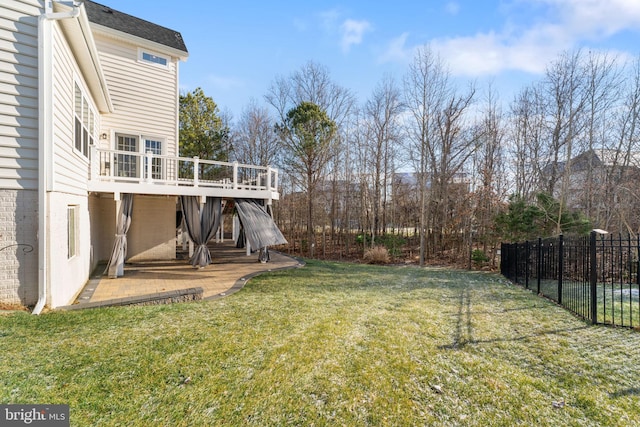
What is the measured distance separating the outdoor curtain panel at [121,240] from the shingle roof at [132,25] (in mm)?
5558

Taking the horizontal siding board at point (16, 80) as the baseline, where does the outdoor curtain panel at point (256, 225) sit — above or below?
below

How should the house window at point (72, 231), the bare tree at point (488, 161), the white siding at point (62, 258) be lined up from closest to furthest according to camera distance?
the white siding at point (62, 258) < the house window at point (72, 231) < the bare tree at point (488, 161)

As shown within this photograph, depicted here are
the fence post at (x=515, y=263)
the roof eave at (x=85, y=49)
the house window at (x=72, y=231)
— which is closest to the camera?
the roof eave at (x=85, y=49)

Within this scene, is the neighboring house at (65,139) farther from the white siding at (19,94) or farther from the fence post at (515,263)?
the fence post at (515,263)

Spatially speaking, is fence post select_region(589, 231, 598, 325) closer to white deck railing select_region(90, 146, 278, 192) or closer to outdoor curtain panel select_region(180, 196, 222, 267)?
white deck railing select_region(90, 146, 278, 192)

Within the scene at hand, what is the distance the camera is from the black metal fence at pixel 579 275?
4961 mm

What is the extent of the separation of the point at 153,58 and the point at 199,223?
233 inches

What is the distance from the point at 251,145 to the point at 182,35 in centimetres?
1200

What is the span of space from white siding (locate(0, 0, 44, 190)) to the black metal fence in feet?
26.4

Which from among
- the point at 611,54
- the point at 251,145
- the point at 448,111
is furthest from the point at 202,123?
the point at 611,54

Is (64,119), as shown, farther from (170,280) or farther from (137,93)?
(137,93)

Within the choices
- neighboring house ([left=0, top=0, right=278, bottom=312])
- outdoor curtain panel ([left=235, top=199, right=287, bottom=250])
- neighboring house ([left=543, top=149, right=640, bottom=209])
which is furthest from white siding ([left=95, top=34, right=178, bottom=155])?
neighboring house ([left=543, top=149, right=640, bottom=209])

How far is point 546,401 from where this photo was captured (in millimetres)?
2693

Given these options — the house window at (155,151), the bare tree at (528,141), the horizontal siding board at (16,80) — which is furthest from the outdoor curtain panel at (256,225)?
the bare tree at (528,141)
